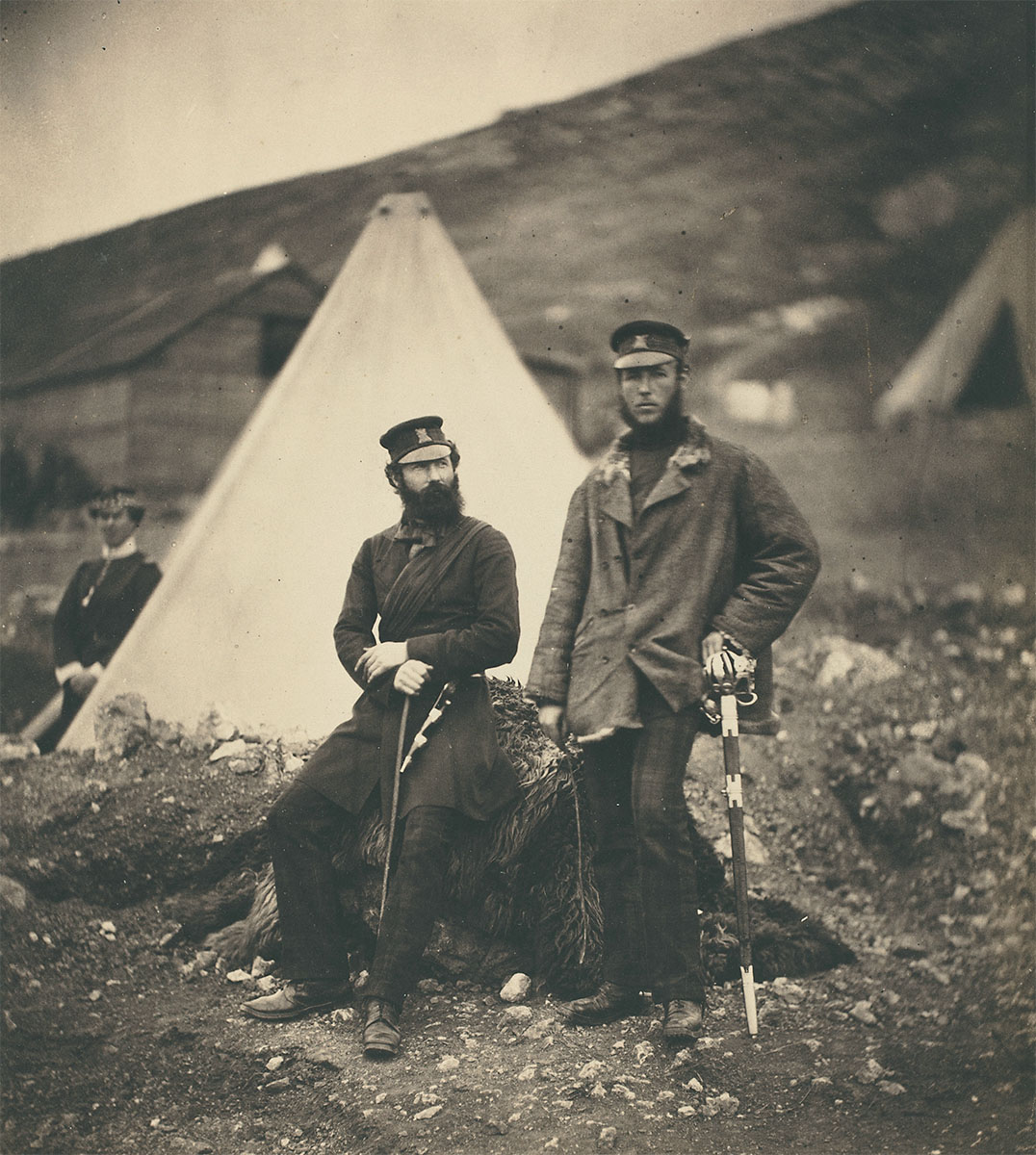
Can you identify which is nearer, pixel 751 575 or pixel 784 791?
pixel 751 575

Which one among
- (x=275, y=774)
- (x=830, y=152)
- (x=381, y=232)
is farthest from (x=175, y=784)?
(x=830, y=152)

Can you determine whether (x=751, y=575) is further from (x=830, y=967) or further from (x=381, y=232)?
(x=381, y=232)

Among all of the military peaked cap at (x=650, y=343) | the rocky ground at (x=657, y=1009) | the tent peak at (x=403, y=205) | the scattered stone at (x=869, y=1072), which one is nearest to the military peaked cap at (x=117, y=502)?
the rocky ground at (x=657, y=1009)

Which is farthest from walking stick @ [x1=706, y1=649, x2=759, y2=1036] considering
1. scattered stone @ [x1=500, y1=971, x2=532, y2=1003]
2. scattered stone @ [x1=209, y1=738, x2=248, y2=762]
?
scattered stone @ [x1=209, y1=738, x2=248, y2=762]

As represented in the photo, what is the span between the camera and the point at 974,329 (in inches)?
146

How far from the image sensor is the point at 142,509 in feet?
12.7

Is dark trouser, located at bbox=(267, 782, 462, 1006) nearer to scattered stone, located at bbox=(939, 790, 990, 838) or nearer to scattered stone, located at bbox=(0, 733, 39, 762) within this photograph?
scattered stone, located at bbox=(0, 733, 39, 762)

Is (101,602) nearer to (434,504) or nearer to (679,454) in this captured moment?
(434,504)

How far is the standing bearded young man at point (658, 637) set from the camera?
9.96ft

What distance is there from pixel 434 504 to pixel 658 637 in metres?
0.89

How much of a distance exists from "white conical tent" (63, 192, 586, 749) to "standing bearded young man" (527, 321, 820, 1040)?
417 mm

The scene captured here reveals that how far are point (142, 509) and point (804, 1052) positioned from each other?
2.83 metres

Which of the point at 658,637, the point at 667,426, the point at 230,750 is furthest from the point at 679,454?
the point at 230,750

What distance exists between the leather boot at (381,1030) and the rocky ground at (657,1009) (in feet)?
0.17
